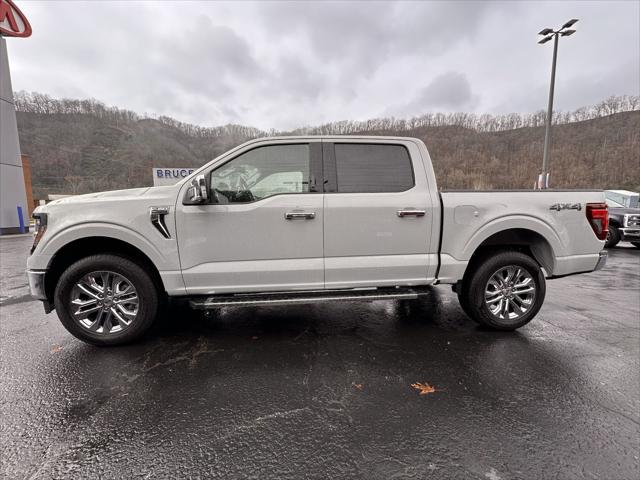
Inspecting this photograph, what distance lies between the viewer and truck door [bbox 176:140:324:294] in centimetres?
323

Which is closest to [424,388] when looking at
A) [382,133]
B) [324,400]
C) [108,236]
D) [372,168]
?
[324,400]

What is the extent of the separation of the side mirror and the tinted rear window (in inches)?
53.1

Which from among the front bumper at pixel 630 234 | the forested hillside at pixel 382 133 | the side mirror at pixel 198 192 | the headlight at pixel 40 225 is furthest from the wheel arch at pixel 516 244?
the forested hillside at pixel 382 133

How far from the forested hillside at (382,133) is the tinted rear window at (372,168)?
3751cm

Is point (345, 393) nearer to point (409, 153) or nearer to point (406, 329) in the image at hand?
point (406, 329)

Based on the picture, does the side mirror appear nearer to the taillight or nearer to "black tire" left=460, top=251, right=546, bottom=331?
"black tire" left=460, top=251, right=546, bottom=331

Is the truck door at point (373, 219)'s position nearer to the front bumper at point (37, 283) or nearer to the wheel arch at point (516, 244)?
the wheel arch at point (516, 244)

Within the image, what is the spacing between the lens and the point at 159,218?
3178 millimetres

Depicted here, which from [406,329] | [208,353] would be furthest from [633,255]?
[208,353]

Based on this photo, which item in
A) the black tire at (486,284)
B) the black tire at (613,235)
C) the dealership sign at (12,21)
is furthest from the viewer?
the dealership sign at (12,21)

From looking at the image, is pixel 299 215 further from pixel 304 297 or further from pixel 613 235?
pixel 613 235

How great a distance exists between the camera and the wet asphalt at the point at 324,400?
189cm

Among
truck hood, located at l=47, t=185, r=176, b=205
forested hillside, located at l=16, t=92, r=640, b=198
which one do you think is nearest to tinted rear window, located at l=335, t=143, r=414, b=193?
truck hood, located at l=47, t=185, r=176, b=205

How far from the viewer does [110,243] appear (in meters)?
3.38
